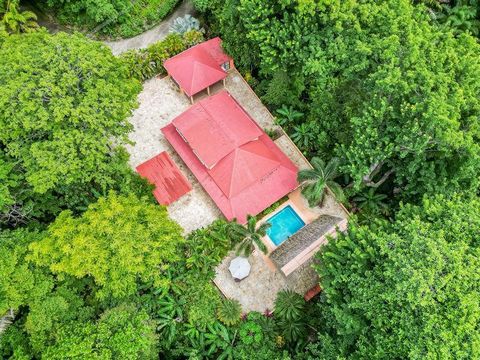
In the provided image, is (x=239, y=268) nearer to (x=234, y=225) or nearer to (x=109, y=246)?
(x=234, y=225)

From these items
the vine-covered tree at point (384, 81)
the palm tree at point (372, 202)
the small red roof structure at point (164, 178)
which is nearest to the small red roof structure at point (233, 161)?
the small red roof structure at point (164, 178)

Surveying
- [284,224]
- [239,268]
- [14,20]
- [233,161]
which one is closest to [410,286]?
[239,268]

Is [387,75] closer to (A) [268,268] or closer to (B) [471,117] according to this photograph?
(B) [471,117]

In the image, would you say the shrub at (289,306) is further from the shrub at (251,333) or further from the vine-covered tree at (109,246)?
the vine-covered tree at (109,246)

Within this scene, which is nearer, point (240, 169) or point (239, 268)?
point (239, 268)

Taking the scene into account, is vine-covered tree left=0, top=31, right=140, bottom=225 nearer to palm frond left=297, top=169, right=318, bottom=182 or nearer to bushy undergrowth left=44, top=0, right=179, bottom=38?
bushy undergrowth left=44, top=0, right=179, bottom=38

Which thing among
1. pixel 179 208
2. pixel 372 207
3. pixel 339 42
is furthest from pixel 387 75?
pixel 179 208
